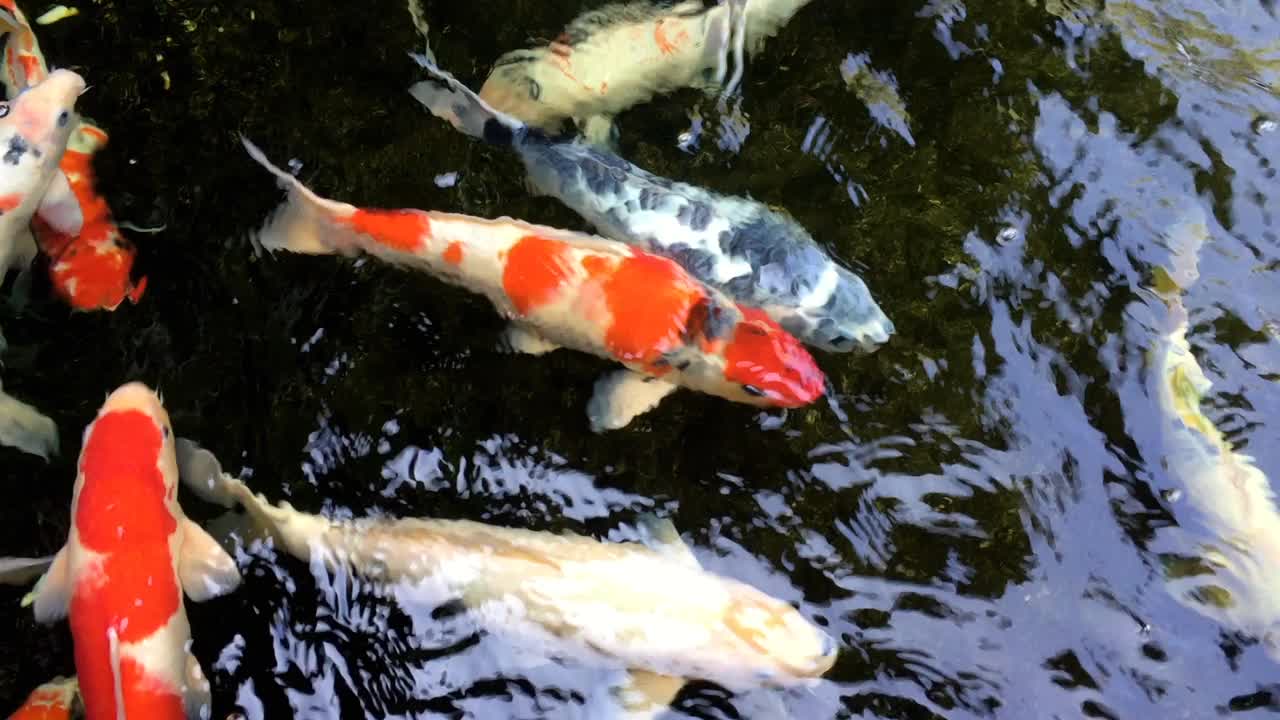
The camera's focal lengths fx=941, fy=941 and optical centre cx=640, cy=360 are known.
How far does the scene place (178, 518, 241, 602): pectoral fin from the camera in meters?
2.83

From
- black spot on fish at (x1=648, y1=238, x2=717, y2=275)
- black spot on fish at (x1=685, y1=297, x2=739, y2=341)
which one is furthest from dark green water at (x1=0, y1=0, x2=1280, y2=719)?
Answer: black spot on fish at (x1=648, y1=238, x2=717, y2=275)

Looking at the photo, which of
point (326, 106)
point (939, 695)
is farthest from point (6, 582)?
point (939, 695)

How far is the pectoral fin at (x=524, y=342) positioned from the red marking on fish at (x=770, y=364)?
68 cm

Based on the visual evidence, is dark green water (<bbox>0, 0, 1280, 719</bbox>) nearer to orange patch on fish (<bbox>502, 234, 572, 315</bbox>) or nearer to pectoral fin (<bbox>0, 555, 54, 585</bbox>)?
pectoral fin (<bbox>0, 555, 54, 585</bbox>)

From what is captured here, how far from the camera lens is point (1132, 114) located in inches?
160

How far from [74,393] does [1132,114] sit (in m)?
4.34

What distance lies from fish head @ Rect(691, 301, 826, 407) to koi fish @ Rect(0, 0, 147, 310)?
210 cm

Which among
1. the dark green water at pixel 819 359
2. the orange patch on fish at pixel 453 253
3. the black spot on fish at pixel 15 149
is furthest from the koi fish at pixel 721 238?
the black spot on fish at pixel 15 149

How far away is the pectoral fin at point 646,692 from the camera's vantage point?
272 centimetres

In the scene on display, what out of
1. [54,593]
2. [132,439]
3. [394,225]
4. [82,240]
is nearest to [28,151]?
[82,240]

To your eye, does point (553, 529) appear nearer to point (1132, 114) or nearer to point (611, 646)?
point (611, 646)

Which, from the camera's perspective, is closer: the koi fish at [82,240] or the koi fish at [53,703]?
the koi fish at [53,703]

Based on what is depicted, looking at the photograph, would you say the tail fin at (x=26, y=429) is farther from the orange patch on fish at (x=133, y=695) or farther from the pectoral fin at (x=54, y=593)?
the orange patch on fish at (x=133, y=695)

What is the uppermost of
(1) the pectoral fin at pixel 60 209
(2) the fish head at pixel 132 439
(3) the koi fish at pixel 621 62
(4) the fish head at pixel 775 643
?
(3) the koi fish at pixel 621 62
